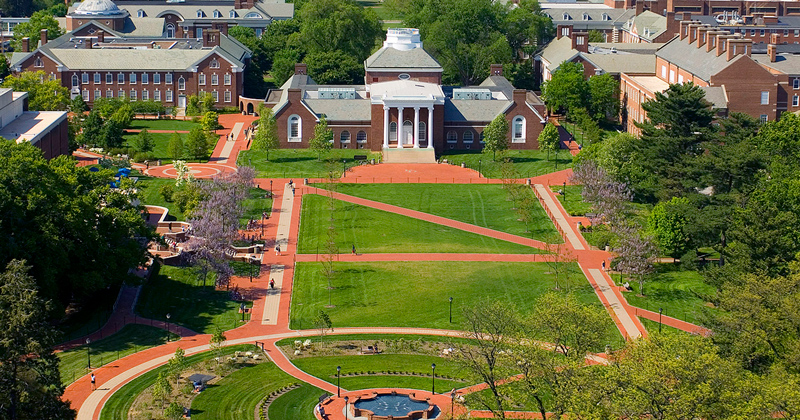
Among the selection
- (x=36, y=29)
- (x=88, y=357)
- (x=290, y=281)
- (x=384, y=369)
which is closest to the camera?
(x=384, y=369)

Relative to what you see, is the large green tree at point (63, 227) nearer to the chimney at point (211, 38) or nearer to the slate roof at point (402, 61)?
the slate roof at point (402, 61)

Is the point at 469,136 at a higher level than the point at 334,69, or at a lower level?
lower

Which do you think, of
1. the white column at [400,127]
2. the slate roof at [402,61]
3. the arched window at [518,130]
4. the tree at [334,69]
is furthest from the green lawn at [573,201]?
the tree at [334,69]

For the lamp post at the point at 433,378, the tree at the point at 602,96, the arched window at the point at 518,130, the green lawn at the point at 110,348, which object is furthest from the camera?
the tree at the point at 602,96

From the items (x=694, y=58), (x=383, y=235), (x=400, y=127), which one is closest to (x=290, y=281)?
(x=383, y=235)

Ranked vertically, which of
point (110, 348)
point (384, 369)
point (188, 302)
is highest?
point (188, 302)

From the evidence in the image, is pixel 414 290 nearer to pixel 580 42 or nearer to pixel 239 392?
pixel 239 392

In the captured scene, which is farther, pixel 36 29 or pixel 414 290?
pixel 36 29
